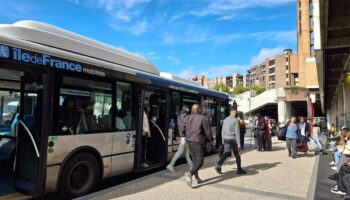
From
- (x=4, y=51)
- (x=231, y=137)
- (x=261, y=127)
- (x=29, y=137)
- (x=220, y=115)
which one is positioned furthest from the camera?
(x=261, y=127)

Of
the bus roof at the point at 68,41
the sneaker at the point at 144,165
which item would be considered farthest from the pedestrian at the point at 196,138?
the bus roof at the point at 68,41

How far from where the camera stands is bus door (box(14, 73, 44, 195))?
5325 mm

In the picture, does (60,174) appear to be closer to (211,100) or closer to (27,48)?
(27,48)

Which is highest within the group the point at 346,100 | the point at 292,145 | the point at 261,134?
the point at 346,100

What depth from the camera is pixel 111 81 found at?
6980 mm

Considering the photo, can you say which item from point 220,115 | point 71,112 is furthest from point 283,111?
point 71,112

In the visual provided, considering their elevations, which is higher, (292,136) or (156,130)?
(156,130)

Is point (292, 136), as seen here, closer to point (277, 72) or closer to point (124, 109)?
point (124, 109)

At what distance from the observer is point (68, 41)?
657cm

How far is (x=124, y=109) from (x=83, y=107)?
1.25 meters

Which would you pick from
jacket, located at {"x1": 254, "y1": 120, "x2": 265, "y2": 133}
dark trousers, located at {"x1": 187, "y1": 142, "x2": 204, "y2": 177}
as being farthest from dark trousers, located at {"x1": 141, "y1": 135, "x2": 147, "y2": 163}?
jacket, located at {"x1": 254, "y1": 120, "x2": 265, "y2": 133}

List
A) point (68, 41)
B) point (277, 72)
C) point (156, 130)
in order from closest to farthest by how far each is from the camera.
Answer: point (68, 41) < point (156, 130) < point (277, 72)

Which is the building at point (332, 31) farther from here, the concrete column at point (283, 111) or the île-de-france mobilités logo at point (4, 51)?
the concrete column at point (283, 111)

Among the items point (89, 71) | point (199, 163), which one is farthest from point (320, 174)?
point (89, 71)
